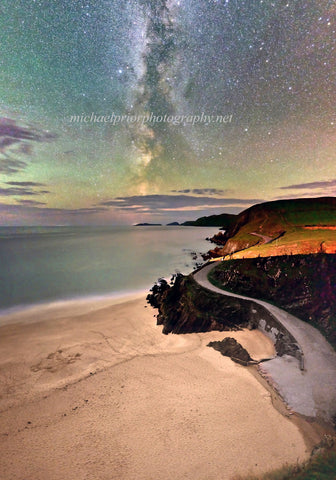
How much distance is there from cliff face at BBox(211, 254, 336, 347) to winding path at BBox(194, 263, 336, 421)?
107cm

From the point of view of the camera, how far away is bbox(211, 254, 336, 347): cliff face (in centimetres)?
1371

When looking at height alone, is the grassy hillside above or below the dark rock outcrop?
above

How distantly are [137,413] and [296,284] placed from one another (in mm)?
13236

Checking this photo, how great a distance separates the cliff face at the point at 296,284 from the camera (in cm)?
1371

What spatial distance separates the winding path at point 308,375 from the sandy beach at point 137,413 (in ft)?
2.69

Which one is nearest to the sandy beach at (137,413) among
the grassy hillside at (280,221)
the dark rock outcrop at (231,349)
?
the dark rock outcrop at (231,349)

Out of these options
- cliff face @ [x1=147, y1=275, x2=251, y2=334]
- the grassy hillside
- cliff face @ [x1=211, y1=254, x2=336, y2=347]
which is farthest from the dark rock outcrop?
the grassy hillside

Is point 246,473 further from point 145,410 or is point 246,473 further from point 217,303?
point 217,303

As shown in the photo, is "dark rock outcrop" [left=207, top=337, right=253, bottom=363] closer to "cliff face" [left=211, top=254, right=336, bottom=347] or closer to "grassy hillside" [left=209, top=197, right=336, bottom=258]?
"cliff face" [left=211, top=254, right=336, bottom=347]

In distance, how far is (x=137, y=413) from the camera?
339 inches

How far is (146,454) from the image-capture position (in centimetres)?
703

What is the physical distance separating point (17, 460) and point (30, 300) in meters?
21.7

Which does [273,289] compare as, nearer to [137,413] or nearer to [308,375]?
[308,375]

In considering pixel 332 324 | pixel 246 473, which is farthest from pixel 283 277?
pixel 246 473
